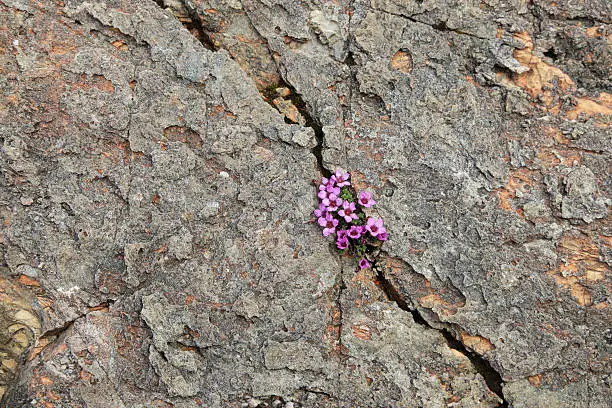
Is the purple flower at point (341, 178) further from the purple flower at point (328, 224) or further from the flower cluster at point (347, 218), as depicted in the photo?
the purple flower at point (328, 224)

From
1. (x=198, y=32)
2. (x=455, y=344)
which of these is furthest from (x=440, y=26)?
(x=455, y=344)

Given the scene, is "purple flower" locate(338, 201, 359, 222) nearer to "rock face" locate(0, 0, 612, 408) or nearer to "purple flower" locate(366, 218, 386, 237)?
"purple flower" locate(366, 218, 386, 237)

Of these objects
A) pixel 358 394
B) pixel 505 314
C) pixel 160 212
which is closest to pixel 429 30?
pixel 505 314

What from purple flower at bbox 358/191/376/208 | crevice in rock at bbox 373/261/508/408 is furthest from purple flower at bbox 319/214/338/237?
crevice in rock at bbox 373/261/508/408

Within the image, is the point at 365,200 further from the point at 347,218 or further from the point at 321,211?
the point at 321,211

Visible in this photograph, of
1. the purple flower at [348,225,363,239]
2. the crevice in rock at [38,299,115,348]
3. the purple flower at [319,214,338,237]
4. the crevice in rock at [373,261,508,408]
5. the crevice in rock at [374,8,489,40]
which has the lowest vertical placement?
the crevice in rock at [38,299,115,348]

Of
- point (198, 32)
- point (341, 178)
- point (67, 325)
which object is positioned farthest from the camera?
point (198, 32)

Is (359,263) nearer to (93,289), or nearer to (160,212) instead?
(160,212)
